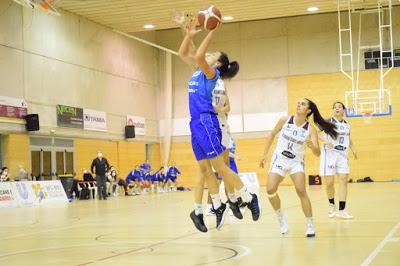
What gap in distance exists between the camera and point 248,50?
3447cm

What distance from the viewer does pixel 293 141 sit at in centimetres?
757

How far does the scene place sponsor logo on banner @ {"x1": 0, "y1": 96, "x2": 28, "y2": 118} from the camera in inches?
896

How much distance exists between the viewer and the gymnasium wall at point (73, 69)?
23906 millimetres

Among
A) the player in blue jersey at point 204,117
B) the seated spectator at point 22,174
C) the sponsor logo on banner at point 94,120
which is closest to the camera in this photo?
the player in blue jersey at point 204,117

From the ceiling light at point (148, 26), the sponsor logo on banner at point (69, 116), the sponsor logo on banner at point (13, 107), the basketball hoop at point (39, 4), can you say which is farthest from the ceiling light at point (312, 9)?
the sponsor logo on banner at point (13, 107)

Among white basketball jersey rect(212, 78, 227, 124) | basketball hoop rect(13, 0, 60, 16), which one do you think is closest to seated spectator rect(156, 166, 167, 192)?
basketball hoop rect(13, 0, 60, 16)

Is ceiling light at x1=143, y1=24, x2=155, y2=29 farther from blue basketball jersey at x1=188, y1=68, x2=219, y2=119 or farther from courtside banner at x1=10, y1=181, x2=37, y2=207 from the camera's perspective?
blue basketball jersey at x1=188, y1=68, x2=219, y2=119

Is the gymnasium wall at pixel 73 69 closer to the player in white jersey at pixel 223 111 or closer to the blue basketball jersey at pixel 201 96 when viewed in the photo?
the player in white jersey at pixel 223 111

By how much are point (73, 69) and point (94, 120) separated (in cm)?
271

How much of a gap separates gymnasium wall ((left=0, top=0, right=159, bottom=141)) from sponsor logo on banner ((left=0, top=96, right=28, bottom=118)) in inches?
10.2

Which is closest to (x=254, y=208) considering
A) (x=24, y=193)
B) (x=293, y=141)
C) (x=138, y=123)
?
(x=293, y=141)

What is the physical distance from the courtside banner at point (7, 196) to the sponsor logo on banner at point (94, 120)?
8.71 m

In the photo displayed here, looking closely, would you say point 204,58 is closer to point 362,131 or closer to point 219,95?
point 219,95

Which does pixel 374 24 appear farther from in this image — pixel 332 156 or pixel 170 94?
pixel 332 156
